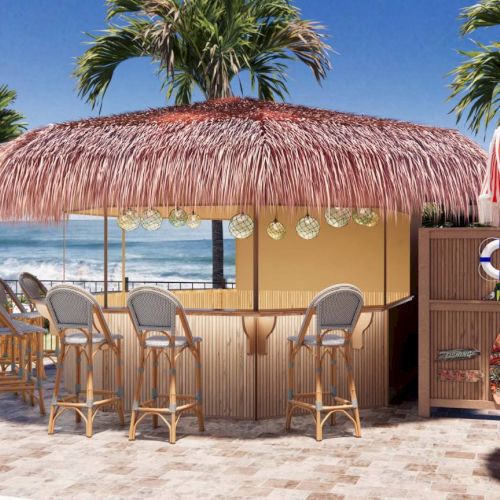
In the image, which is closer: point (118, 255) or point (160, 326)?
point (160, 326)

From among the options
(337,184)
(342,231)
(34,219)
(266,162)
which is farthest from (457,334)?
Answer: (34,219)

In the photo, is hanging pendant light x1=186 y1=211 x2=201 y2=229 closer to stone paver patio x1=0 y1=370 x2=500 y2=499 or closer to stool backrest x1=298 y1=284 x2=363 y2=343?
stone paver patio x1=0 y1=370 x2=500 y2=499

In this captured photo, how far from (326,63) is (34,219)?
810 centimetres

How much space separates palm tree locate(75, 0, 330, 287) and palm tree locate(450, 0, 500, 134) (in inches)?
103

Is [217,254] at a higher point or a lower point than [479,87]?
lower

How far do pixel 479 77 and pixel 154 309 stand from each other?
7.85m

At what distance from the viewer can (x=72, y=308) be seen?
6.10 meters

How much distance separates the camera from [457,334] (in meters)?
6.68

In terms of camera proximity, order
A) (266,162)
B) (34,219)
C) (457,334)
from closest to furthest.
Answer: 1. (266,162)
2. (457,334)
3. (34,219)

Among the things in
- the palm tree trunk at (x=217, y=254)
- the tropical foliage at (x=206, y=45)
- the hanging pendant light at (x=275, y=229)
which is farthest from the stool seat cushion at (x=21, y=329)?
the tropical foliage at (x=206, y=45)

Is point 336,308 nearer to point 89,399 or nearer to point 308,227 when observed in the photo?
point 89,399

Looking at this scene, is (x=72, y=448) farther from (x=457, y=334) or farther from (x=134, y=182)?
(x=457, y=334)

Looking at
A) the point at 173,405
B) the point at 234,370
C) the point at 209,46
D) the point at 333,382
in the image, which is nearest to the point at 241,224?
the point at 234,370

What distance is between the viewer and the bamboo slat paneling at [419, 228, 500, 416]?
6621mm
